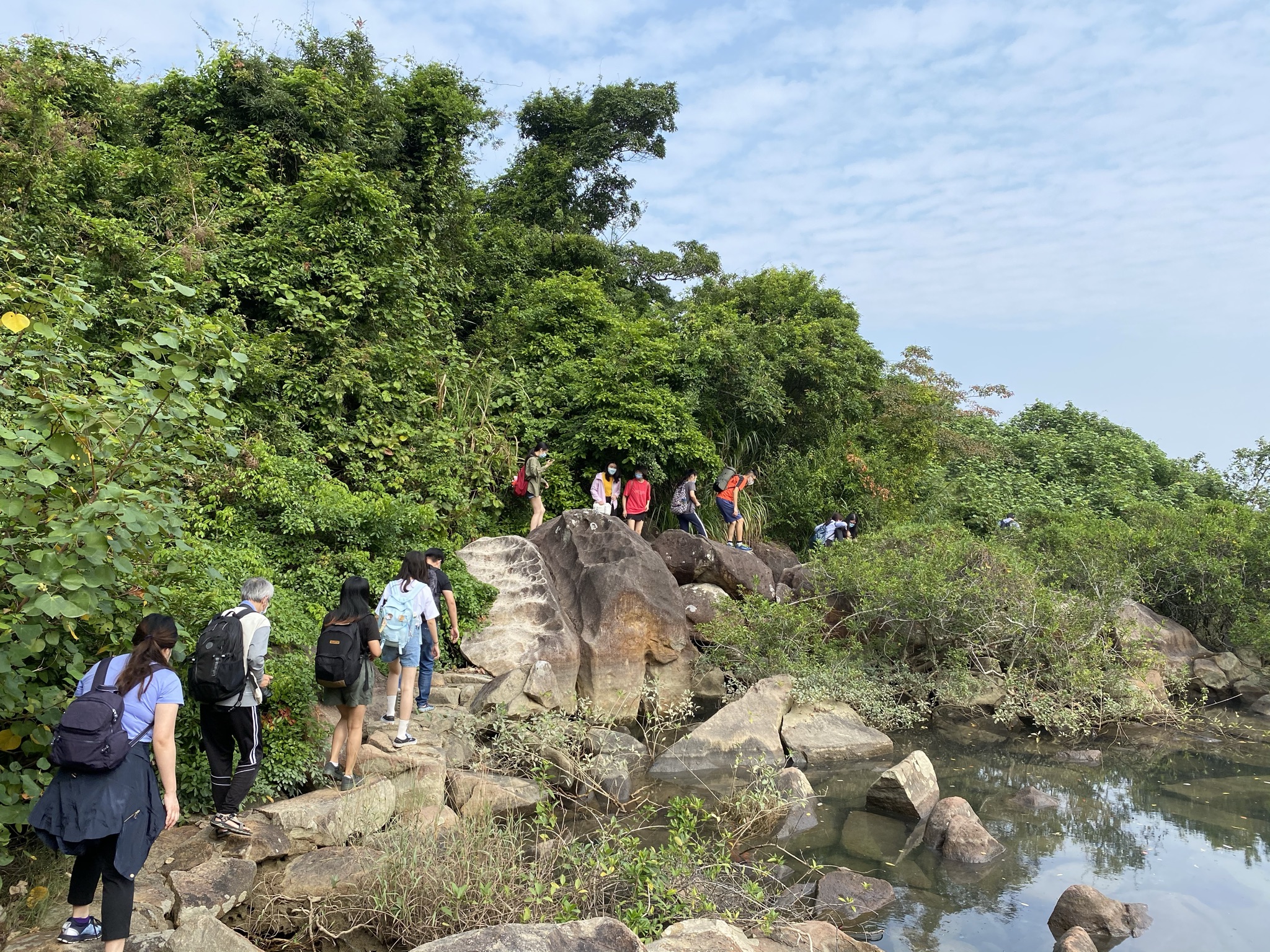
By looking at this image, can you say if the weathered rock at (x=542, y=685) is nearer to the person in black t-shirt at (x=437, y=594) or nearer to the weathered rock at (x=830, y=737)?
the person in black t-shirt at (x=437, y=594)

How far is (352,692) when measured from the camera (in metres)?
6.45

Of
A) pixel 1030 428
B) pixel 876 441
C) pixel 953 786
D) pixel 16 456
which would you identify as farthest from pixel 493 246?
pixel 1030 428

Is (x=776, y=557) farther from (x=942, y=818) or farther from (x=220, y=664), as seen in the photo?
(x=220, y=664)

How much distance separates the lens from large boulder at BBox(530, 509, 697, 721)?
11.3 metres

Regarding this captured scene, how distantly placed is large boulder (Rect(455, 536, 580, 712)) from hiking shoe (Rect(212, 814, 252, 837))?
4.83 metres

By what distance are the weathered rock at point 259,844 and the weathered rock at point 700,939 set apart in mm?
2775

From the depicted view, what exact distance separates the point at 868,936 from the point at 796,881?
0.78 meters

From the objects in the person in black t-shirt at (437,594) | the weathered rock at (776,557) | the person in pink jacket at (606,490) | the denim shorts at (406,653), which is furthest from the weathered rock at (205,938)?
the weathered rock at (776,557)

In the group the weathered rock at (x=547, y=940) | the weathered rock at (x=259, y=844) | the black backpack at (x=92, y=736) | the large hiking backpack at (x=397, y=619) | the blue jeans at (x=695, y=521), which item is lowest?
the weathered rock at (x=259, y=844)

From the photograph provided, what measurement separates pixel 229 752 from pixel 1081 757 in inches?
401

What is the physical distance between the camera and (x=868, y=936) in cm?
639

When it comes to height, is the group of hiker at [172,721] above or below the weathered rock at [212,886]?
above

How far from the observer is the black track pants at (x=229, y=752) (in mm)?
5629

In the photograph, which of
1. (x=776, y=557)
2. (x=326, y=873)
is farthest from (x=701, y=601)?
(x=326, y=873)
